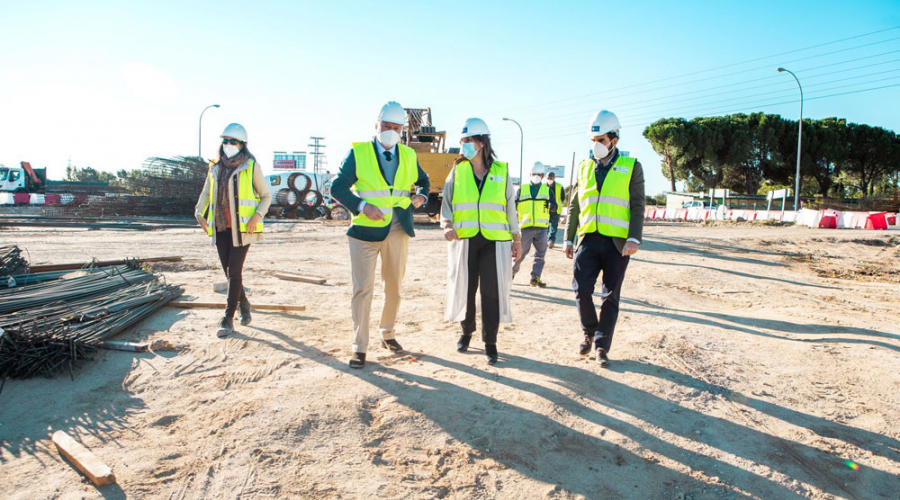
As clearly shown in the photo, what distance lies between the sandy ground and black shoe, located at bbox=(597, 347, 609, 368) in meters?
0.07

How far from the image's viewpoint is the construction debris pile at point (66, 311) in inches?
151

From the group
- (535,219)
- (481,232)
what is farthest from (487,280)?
(535,219)

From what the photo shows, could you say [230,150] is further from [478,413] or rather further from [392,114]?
[478,413]

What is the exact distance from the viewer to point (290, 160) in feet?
260

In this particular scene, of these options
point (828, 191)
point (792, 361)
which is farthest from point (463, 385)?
point (828, 191)

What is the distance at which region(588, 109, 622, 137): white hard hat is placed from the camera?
4258 mm

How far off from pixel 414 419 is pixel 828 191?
63517 millimetres

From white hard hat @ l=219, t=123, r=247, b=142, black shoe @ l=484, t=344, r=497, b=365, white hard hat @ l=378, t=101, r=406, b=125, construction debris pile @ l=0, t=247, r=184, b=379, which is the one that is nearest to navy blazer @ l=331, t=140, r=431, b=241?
white hard hat @ l=378, t=101, r=406, b=125

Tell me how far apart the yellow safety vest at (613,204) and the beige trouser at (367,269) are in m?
1.51

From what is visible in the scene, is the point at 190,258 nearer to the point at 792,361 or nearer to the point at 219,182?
the point at 219,182

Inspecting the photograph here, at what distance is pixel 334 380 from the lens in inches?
149

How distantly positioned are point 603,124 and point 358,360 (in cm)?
268

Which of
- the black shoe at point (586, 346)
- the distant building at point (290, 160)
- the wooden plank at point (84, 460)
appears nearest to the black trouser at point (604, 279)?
the black shoe at point (586, 346)

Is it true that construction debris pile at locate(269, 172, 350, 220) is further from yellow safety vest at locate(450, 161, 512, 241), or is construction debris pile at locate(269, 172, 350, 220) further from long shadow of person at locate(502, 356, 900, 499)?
long shadow of person at locate(502, 356, 900, 499)
